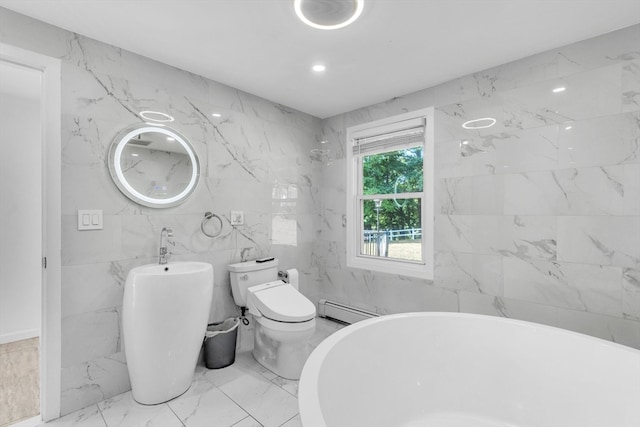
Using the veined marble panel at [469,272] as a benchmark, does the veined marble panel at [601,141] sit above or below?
above

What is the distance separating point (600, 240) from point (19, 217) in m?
4.65

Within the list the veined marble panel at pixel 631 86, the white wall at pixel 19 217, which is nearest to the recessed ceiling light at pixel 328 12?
the veined marble panel at pixel 631 86

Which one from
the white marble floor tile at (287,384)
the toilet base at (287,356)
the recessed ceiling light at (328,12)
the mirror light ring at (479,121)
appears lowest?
the white marble floor tile at (287,384)

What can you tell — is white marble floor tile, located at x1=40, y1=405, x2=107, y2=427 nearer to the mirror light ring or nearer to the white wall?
the white wall

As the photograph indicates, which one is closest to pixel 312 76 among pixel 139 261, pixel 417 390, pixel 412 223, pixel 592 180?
pixel 412 223

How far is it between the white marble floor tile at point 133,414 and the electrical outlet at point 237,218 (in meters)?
1.35

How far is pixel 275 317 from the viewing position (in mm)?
2064

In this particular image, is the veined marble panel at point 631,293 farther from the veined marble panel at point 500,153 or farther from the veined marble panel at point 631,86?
the veined marble panel at point 631,86

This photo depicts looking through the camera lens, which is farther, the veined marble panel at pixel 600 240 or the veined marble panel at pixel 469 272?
the veined marble panel at pixel 469 272

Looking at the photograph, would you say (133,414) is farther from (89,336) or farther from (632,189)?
Result: (632,189)

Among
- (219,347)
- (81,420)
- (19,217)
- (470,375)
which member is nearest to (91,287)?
(81,420)

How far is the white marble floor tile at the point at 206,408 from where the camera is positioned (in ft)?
5.49

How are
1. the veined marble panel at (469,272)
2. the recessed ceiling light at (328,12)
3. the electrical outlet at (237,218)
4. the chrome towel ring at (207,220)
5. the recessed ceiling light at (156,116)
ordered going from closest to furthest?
the recessed ceiling light at (328,12) → the recessed ceiling light at (156,116) → the veined marble panel at (469,272) → the chrome towel ring at (207,220) → the electrical outlet at (237,218)

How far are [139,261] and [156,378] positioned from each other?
0.76m
